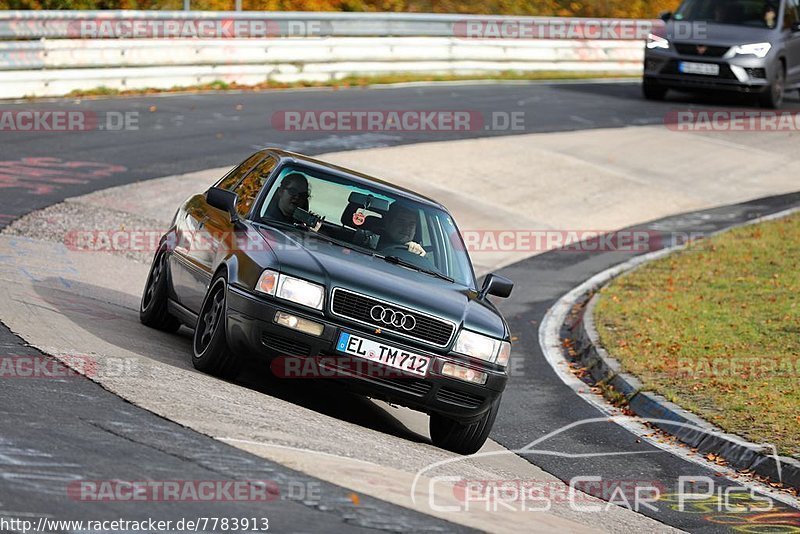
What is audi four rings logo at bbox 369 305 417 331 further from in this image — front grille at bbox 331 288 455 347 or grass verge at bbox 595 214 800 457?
grass verge at bbox 595 214 800 457

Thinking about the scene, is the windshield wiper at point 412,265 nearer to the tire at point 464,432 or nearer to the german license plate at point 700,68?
the tire at point 464,432

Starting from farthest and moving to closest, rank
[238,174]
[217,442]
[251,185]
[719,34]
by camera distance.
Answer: [719,34] < [238,174] < [251,185] < [217,442]

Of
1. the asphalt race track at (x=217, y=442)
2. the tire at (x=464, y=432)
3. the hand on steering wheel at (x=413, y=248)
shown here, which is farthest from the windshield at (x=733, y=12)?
the tire at (x=464, y=432)

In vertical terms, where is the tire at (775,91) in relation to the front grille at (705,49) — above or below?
below

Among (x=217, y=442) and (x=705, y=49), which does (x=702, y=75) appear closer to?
(x=705, y=49)

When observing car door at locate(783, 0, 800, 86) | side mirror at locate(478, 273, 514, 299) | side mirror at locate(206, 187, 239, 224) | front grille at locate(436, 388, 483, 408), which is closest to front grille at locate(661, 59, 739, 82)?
car door at locate(783, 0, 800, 86)

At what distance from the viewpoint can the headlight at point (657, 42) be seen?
25297 mm

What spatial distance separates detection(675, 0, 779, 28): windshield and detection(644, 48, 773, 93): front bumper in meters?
1.02

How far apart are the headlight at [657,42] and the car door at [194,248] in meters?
16.7

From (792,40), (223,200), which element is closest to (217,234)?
(223,200)

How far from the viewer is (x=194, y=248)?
9320mm

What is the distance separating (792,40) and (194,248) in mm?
19504

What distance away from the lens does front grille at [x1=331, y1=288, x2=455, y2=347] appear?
7.83 meters

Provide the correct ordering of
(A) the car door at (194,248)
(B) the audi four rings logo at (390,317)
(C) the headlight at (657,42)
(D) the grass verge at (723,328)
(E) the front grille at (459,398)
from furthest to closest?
(C) the headlight at (657,42), (D) the grass verge at (723,328), (A) the car door at (194,248), (E) the front grille at (459,398), (B) the audi four rings logo at (390,317)
